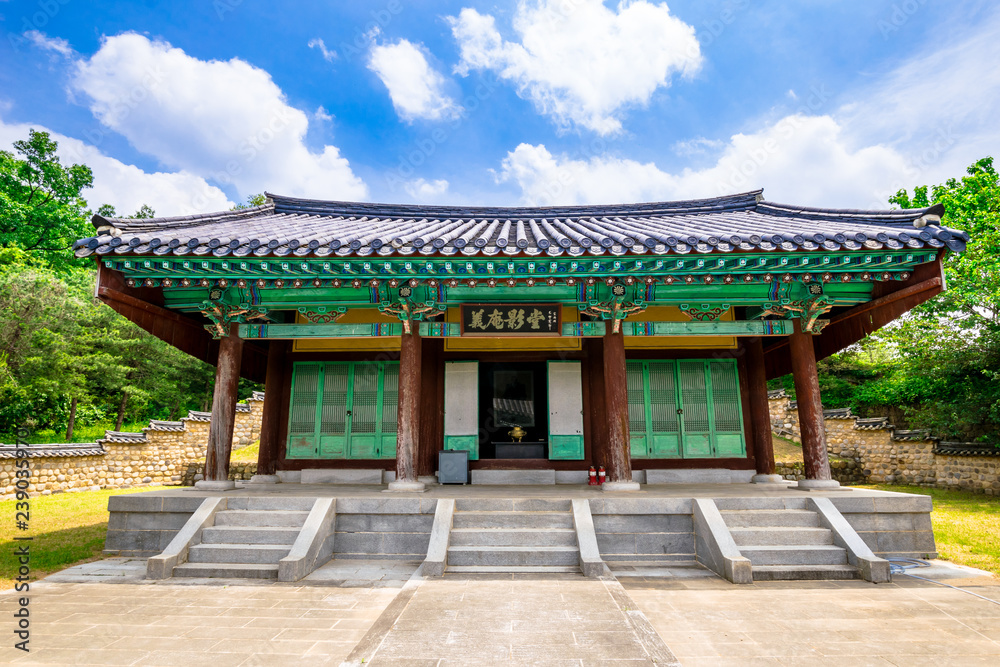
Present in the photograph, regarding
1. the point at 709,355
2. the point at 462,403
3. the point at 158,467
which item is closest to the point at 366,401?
the point at 462,403

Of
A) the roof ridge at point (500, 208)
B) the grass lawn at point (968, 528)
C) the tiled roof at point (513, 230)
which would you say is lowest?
the grass lawn at point (968, 528)

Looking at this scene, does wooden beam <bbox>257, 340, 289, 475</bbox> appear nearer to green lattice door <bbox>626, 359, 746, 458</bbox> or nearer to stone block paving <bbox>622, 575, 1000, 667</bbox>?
green lattice door <bbox>626, 359, 746, 458</bbox>

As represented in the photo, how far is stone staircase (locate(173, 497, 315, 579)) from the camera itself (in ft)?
18.3

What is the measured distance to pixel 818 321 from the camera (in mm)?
8070

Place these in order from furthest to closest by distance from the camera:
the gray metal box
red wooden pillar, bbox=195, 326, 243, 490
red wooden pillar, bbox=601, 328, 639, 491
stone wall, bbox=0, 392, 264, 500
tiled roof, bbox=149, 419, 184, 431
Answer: tiled roof, bbox=149, 419, 184, 431, stone wall, bbox=0, 392, 264, 500, the gray metal box, red wooden pillar, bbox=195, 326, 243, 490, red wooden pillar, bbox=601, 328, 639, 491

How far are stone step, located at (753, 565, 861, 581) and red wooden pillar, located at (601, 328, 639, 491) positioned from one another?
6.85ft

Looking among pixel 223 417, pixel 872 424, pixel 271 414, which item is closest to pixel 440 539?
pixel 223 417

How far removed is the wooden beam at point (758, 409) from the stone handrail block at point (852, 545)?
332 cm

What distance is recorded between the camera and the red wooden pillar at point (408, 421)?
24.3ft

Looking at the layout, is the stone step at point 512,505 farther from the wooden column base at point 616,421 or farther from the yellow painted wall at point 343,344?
the yellow painted wall at point 343,344

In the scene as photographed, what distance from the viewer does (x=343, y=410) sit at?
1000 cm

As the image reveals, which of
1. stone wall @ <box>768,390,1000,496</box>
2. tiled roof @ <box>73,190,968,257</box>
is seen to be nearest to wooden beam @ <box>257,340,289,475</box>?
tiled roof @ <box>73,190,968,257</box>

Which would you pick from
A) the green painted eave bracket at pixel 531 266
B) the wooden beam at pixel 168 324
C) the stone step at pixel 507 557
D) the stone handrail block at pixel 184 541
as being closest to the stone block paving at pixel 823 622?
the stone step at pixel 507 557

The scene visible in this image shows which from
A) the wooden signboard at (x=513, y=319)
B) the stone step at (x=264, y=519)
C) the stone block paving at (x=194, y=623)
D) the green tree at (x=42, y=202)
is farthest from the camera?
the green tree at (x=42, y=202)
